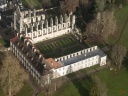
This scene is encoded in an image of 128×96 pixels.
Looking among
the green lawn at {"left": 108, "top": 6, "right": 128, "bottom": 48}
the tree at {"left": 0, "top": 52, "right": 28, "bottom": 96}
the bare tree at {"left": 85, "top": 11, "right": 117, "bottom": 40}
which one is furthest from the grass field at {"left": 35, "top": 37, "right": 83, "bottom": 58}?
the tree at {"left": 0, "top": 52, "right": 28, "bottom": 96}

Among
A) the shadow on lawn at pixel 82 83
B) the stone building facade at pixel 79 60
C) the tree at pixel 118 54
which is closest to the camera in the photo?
the shadow on lawn at pixel 82 83

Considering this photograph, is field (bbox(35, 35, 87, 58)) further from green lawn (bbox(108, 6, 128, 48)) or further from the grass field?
green lawn (bbox(108, 6, 128, 48))

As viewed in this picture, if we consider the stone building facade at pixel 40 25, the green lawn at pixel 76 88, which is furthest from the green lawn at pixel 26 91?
the stone building facade at pixel 40 25

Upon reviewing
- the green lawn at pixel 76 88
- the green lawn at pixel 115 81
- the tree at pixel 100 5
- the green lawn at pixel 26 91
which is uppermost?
the tree at pixel 100 5

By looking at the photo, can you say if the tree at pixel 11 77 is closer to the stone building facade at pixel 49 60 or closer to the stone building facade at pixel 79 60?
the stone building facade at pixel 49 60

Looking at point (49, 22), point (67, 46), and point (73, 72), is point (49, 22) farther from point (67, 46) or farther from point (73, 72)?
point (73, 72)

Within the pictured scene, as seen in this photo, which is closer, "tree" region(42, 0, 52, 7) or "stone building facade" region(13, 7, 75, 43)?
"stone building facade" region(13, 7, 75, 43)
